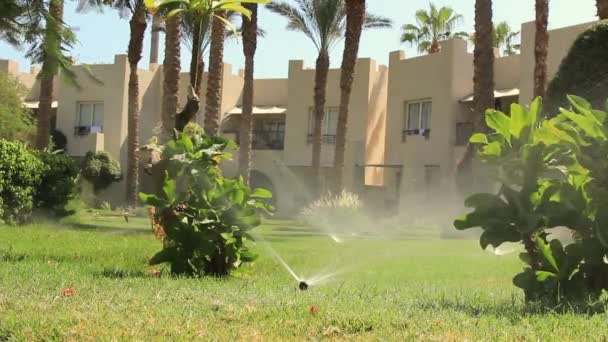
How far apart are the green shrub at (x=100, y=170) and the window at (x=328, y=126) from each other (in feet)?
27.3

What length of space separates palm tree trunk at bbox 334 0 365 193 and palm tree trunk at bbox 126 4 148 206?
24.3ft

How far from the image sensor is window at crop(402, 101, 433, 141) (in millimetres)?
30609

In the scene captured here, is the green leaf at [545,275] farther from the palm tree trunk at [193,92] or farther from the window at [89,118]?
the window at [89,118]

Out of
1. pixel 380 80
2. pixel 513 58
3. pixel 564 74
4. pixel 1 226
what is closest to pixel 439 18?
pixel 380 80

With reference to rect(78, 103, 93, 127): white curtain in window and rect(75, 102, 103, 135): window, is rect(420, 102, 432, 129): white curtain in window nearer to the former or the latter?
rect(75, 102, 103, 135): window

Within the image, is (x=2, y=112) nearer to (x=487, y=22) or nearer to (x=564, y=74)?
(x=487, y=22)

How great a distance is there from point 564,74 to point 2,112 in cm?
2914

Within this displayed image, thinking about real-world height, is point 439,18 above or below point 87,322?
above

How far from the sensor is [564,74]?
9055 millimetres

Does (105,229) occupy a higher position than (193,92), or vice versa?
(193,92)

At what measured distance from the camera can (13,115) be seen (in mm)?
34781

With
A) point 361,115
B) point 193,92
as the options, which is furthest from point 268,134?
point 193,92

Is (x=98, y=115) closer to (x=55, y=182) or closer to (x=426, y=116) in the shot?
(x=426, y=116)

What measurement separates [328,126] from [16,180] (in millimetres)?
18803
